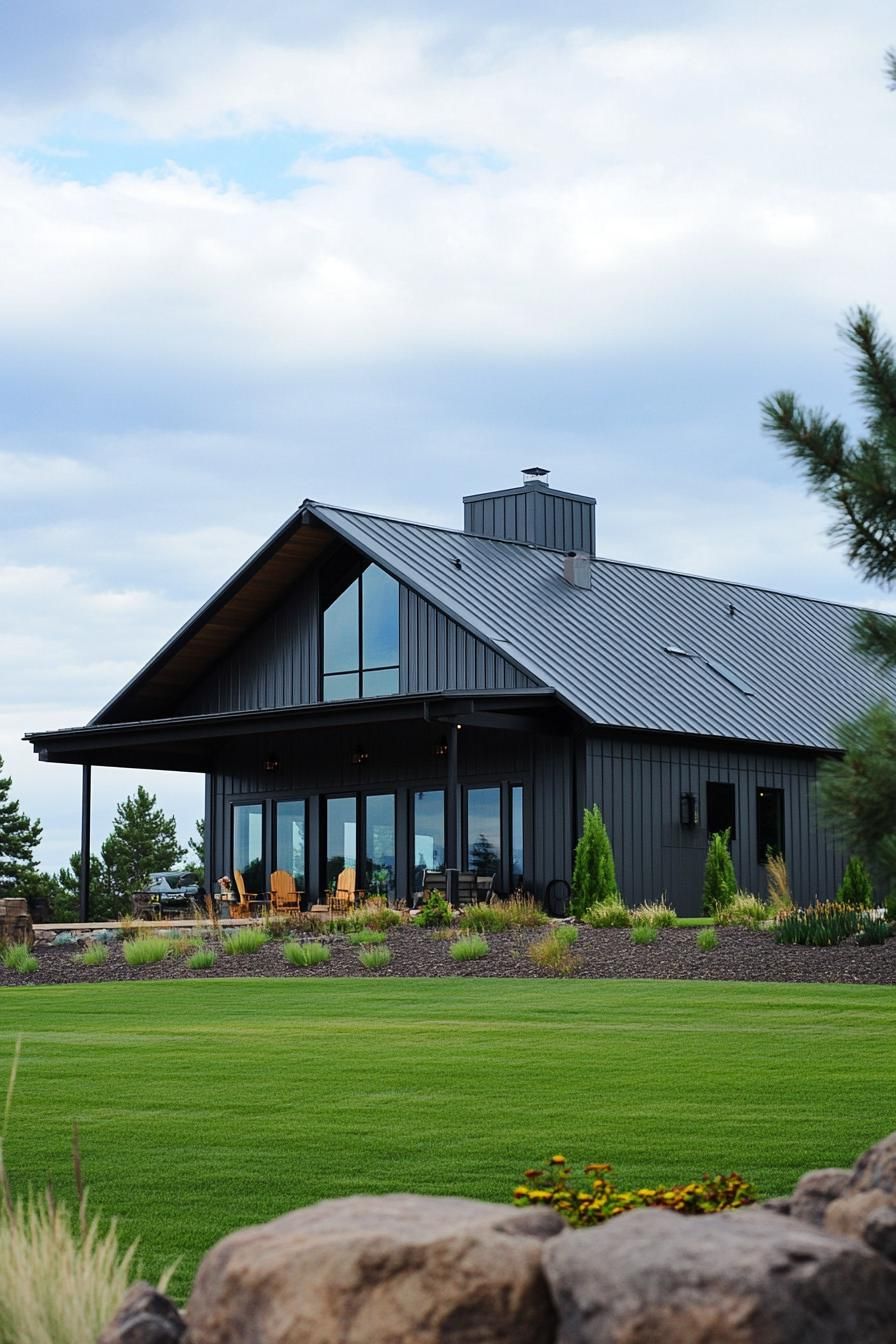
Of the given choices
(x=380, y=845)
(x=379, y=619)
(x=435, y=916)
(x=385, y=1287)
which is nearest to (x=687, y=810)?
(x=380, y=845)

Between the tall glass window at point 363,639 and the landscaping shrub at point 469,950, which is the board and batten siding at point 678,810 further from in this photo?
the landscaping shrub at point 469,950

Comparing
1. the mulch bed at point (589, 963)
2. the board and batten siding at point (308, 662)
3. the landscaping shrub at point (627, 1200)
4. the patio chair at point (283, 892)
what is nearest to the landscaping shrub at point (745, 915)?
the mulch bed at point (589, 963)

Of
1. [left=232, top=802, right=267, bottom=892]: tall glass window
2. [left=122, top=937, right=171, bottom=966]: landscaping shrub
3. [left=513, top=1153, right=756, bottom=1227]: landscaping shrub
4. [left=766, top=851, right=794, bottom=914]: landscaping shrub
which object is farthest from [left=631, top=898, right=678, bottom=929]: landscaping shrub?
[left=513, top=1153, right=756, bottom=1227]: landscaping shrub

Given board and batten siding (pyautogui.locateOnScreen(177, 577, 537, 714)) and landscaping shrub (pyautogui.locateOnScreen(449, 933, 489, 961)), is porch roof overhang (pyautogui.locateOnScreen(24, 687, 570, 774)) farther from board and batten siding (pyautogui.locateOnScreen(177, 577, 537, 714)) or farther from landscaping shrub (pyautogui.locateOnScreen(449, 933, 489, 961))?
landscaping shrub (pyautogui.locateOnScreen(449, 933, 489, 961))

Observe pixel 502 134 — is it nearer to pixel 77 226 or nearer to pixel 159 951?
pixel 77 226

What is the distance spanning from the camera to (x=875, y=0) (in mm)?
6156

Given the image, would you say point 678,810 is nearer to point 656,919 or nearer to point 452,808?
point 452,808

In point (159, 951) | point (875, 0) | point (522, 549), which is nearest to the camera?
point (875, 0)

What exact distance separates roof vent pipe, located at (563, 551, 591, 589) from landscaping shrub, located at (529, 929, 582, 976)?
45.0ft

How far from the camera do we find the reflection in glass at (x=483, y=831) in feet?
87.0

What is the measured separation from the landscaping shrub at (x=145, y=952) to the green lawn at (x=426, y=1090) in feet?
12.1

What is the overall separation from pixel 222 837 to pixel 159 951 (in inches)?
476

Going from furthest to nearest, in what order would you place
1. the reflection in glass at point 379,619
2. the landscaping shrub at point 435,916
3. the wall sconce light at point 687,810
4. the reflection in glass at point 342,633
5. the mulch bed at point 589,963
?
1. the reflection in glass at point 342,633
2. the reflection in glass at point 379,619
3. the wall sconce light at point 687,810
4. the landscaping shrub at point 435,916
5. the mulch bed at point 589,963

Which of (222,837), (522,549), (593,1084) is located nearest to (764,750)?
(522,549)
